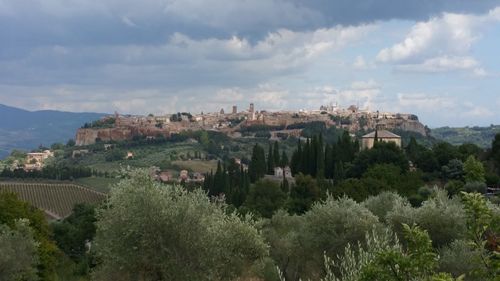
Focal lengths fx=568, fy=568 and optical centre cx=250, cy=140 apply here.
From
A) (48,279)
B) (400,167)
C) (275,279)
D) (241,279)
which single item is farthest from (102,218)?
(400,167)

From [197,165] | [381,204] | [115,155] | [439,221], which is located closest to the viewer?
[439,221]

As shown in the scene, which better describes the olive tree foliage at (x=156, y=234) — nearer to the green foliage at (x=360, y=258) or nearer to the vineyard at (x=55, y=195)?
the green foliage at (x=360, y=258)

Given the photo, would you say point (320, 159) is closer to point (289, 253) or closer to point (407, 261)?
point (289, 253)

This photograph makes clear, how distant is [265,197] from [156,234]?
35.7 metres

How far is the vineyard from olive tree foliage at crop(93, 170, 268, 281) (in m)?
57.4

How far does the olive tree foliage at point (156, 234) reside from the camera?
16.8 metres

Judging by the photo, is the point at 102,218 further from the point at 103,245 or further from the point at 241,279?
the point at 241,279

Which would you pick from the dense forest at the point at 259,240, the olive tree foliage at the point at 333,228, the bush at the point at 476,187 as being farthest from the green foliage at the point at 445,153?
the olive tree foliage at the point at 333,228

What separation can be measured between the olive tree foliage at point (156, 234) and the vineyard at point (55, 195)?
57.4 meters

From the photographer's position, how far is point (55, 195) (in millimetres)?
82250

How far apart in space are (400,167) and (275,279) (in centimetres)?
3741

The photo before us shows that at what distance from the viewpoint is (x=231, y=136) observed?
190 m

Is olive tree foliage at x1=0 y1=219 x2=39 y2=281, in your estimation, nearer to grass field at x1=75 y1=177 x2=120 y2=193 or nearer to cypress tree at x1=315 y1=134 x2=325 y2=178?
cypress tree at x1=315 y1=134 x2=325 y2=178

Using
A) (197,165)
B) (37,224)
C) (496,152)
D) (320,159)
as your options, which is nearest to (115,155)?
(197,165)
